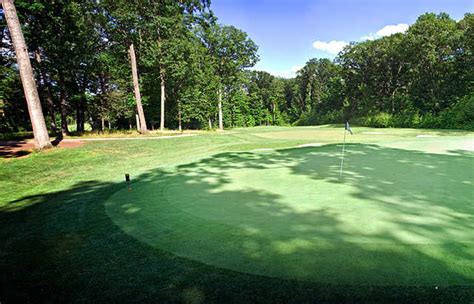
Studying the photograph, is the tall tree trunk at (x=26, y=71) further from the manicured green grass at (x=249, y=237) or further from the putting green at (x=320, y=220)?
the putting green at (x=320, y=220)

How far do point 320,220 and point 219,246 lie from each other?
5.75 ft

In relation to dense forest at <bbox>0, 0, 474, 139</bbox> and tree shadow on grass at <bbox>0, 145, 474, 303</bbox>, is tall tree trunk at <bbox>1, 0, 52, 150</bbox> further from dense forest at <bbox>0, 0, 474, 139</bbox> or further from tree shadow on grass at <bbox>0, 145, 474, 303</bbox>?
tree shadow on grass at <bbox>0, 145, 474, 303</bbox>

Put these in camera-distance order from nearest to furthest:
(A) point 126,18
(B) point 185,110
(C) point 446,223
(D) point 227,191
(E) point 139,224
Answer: (C) point 446,223 → (E) point 139,224 → (D) point 227,191 → (A) point 126,18 → (B) point 185,110

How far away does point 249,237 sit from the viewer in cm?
390

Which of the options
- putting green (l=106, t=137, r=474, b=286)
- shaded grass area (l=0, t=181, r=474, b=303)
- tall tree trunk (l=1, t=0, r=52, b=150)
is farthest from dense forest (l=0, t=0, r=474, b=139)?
shaded grass area (l=0, t=181, r=474, b=303)

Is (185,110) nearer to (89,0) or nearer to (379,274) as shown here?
(89,0)

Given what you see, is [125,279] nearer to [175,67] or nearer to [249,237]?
[249,237]

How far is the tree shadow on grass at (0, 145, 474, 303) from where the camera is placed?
2.76m

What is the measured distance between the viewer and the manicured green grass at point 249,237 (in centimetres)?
280

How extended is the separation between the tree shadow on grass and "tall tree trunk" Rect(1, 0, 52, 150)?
29.1 ft

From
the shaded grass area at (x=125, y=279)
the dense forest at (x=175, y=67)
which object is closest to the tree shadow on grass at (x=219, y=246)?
the shaded grass area at (x=125, y=279)

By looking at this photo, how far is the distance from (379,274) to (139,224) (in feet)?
11.8

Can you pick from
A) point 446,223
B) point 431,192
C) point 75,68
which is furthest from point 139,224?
point 75,68

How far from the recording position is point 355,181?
6.67 meters
